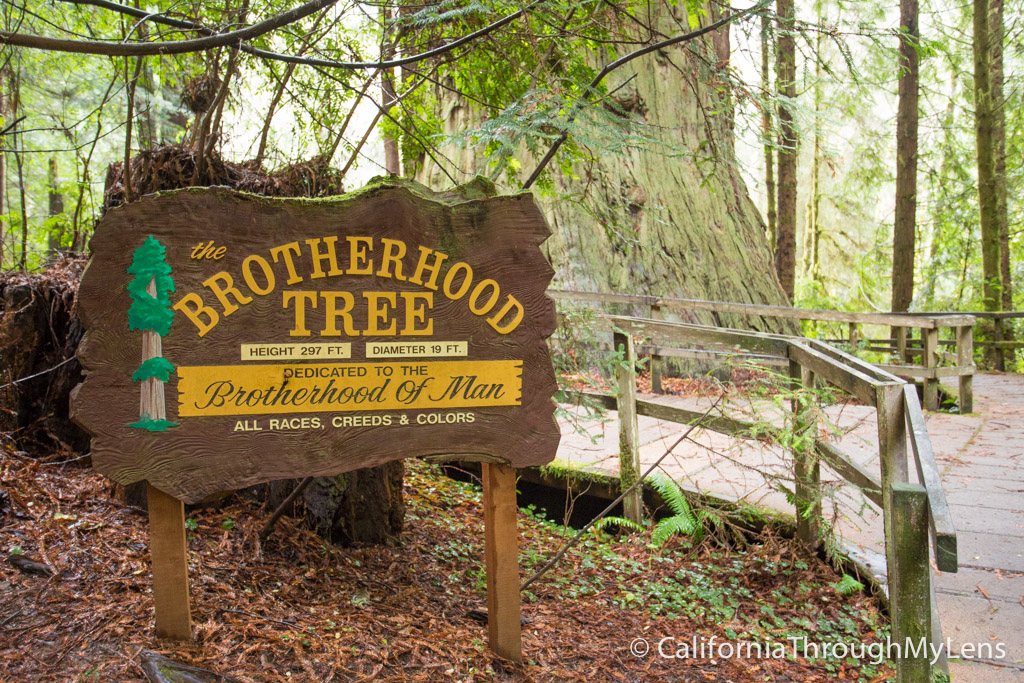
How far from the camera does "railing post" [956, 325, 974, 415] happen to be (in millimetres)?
8289

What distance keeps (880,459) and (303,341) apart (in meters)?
2.86

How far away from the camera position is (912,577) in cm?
217

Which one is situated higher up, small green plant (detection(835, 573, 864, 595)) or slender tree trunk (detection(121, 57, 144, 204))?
slender tree trunk (detection(121, 57, 144, 204))

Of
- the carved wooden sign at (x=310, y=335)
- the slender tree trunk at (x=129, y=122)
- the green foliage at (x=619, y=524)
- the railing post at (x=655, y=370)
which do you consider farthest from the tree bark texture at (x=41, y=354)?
the railing post at (x=655, y=370)

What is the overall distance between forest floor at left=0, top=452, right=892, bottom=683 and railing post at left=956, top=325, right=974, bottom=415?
5.38m

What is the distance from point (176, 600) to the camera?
2676 millimetres

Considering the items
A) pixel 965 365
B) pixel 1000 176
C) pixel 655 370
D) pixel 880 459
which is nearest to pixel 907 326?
pixel 965 365

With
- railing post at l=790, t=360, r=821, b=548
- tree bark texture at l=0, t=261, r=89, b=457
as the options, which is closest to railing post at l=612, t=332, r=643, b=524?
railing post at l=790, t=360, r=821, b=548

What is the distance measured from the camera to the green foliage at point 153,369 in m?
2.55

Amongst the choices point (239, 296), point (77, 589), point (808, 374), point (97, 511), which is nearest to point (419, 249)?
point (239, 296)

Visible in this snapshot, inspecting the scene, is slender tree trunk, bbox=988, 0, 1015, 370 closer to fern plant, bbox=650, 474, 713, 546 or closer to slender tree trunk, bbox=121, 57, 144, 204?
fern plant, bbox=650, 474, 713, 546

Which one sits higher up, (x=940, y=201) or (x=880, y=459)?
(x=940, y=201)

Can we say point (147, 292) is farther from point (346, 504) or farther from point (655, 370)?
point (655, 370)

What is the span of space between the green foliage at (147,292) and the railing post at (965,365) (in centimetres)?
893
